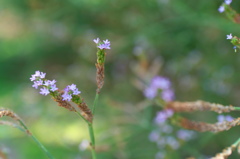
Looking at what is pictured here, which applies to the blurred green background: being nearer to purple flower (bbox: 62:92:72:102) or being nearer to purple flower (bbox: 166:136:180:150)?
purple flower (bbox: 166:136:180:150)

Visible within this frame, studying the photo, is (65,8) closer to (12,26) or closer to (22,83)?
(22,83)

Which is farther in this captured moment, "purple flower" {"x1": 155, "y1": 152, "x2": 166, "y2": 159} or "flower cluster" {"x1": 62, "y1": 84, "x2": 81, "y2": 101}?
"purple flower" {"x1": 155, "y1": 152, "x2": 166, "y2": 159}

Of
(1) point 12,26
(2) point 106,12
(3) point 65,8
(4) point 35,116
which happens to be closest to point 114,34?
(2) point 106,12

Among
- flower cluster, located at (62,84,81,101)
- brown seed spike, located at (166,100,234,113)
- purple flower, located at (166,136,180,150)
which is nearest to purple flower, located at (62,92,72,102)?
flower cluster, located at (62,84,81,101)

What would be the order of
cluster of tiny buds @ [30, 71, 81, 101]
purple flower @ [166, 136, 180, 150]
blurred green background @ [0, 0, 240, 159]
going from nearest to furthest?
cluster of tiny buds @ [30, 71, 81, 101] → purple flower @ [166, 136, 180, 150] → blurred green background @ [0, 0, 240, 159]

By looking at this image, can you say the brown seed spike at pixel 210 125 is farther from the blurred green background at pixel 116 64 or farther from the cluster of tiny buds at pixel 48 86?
the blurred green background at pixel 116 64

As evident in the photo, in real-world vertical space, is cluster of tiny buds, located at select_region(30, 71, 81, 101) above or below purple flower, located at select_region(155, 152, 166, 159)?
below

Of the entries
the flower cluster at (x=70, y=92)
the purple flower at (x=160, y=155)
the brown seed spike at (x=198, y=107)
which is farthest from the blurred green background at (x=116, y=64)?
the flower cluster at (x=70, y=92)

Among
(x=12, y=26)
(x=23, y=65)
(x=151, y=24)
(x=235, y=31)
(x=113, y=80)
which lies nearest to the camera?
(x=235, y=31)
